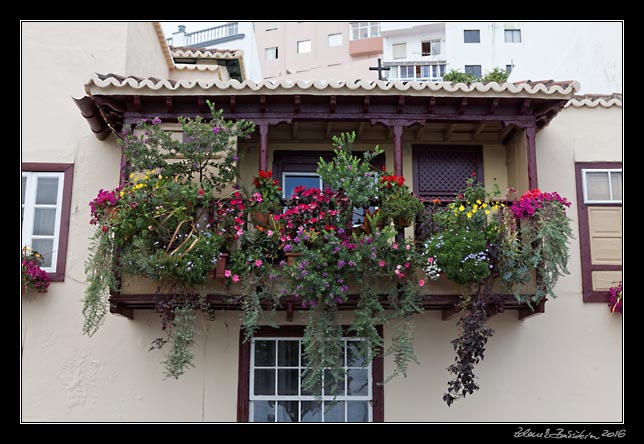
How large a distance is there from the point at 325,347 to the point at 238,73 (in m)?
9.30

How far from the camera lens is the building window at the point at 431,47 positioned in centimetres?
3909

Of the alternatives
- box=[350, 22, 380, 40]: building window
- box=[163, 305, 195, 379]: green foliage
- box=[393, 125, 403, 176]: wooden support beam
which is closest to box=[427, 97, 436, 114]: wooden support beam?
box=[393, 125, 403, 176]: wooden support beam

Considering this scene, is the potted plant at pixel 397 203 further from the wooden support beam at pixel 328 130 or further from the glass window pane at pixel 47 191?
the glass window pane at pixel 47 191

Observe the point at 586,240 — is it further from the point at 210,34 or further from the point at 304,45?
the point at 304,45

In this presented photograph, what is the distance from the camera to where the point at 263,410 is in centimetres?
980

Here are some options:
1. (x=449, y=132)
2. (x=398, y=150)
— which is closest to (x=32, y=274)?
(x=398, y=150)

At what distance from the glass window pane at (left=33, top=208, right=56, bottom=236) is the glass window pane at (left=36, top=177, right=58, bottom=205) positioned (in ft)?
0.36

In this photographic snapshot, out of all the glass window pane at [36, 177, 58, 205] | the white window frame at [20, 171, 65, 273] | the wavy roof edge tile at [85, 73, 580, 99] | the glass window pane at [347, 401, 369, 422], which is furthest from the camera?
the glass window pane at [36, 177, 58, 205]

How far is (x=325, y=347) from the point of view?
8461 millimetres

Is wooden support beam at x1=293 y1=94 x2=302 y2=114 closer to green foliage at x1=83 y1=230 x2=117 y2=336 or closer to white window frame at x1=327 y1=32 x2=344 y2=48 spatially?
green foliage at x1=83 y1=230 x2=117 y2=336

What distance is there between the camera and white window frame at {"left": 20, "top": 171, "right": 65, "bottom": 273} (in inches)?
393

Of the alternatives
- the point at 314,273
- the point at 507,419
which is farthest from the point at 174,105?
the point at 507,419

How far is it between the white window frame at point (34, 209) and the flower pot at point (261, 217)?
2.94 meters

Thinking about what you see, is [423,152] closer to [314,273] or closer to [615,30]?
[314,273]
